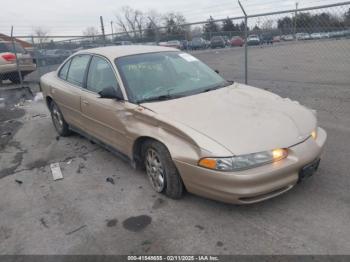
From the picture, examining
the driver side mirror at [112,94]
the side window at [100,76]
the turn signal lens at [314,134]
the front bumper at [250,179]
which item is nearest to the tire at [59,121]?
the side window at [100,76]

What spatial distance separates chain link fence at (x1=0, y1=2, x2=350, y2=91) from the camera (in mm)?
6871

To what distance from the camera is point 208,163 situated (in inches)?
113

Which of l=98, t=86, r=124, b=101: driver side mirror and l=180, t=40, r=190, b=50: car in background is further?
l=180, t=40, r=190, b=50: car in background

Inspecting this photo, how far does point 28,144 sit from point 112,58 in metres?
2.68

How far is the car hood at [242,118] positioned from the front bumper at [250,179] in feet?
0.48

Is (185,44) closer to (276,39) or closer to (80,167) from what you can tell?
(276,39)

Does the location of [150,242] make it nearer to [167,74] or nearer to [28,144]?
[167,74]

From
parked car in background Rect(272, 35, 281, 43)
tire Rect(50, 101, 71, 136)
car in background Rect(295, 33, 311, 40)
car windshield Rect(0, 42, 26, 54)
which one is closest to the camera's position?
tire Rect(50, 101, 71, 136)

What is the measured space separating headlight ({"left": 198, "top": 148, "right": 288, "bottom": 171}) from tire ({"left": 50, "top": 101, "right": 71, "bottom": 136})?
3.61 meters

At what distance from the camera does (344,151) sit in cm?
432

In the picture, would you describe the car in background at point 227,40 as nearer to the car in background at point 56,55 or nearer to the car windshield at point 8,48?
the car in background at point 56,55

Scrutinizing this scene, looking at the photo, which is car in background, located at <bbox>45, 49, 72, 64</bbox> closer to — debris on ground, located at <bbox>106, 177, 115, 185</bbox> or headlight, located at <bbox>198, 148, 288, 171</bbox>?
debris on ground, located at <bbox>106, 177, 115, 185</bbox>

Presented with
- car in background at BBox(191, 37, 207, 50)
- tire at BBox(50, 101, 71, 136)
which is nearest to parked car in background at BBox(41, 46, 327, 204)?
tire at BBox(50, 101, 71, 136)

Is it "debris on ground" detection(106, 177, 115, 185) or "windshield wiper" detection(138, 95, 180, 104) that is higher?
"windshield wiper" detection(138, 95, 180, 104)
